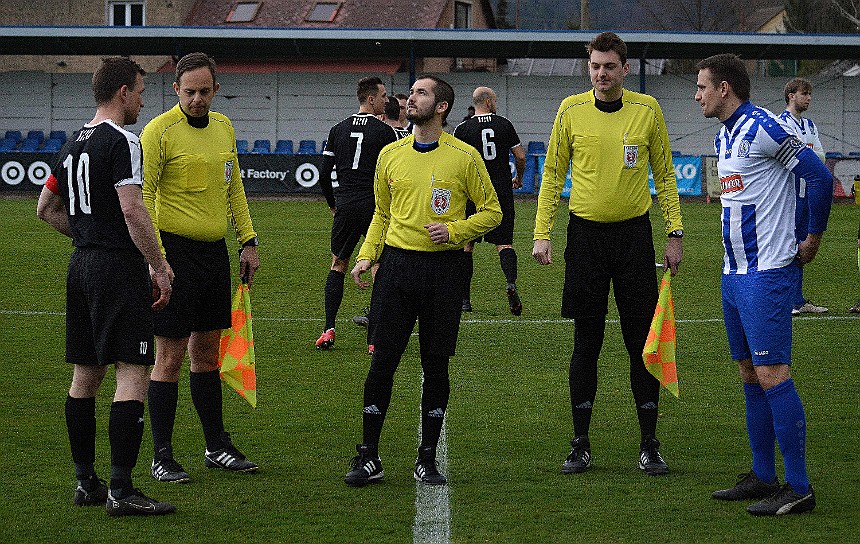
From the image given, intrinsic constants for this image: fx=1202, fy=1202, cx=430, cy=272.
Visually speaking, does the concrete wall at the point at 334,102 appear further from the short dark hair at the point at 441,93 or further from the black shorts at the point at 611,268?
the short dark hair at the point at 441,93

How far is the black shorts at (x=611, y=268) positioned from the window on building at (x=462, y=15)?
149 feet

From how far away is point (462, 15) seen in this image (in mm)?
52625

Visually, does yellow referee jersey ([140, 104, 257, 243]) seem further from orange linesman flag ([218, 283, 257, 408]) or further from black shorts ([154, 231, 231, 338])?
orange linesman flag ([218, 283, 257, 408])

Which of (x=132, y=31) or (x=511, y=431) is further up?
(x=132, y=31)

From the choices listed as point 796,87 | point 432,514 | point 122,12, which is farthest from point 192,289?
point 122,12

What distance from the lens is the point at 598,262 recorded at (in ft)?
22.0

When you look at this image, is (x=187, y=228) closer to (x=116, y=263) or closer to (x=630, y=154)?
(x=116, y=263)

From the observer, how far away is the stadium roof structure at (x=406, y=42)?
32.9m

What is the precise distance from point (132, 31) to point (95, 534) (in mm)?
30003

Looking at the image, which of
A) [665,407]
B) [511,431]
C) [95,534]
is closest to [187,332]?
[95,534]

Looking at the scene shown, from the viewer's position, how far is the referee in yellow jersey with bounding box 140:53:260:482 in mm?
6398

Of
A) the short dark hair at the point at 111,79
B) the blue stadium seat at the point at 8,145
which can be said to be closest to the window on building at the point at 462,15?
the blue stadium seat at the point at 8,145

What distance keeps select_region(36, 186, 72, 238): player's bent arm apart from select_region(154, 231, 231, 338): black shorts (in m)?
0.58

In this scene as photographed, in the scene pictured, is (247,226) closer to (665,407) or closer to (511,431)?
(511,431)
